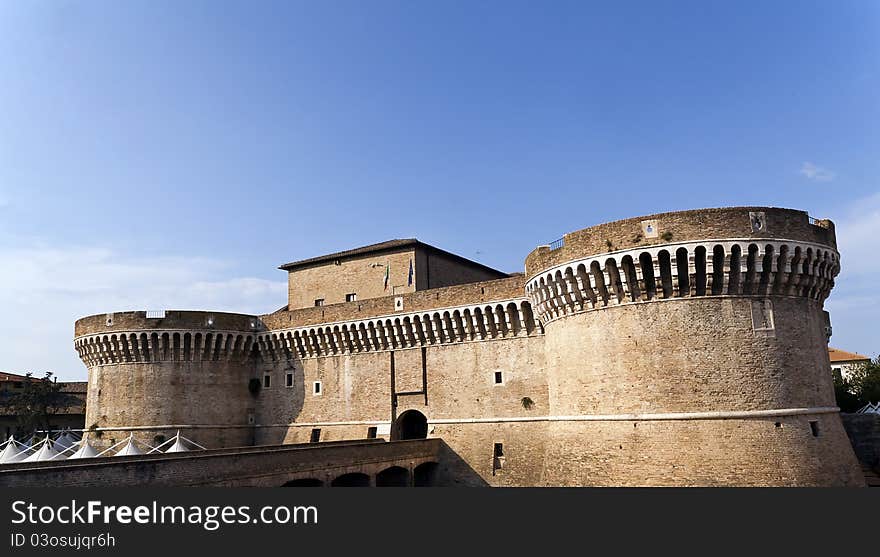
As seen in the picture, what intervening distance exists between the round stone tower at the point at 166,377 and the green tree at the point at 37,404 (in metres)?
13.0

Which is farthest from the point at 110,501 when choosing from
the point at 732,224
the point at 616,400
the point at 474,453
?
the point at 732,224

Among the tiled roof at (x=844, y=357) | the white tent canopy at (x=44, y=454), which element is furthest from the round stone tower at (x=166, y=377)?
the tiled roof at (x=844, y=357)

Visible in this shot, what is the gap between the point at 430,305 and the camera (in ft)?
83.9

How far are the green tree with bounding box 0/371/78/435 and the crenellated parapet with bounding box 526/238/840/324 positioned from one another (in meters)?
36.7

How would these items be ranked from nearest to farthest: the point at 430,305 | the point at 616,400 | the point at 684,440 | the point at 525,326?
1. the point at 684,440
2. the point at 616,400
3. the point at 525,326
4. the point at 430,305

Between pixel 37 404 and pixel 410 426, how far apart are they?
87.9ft

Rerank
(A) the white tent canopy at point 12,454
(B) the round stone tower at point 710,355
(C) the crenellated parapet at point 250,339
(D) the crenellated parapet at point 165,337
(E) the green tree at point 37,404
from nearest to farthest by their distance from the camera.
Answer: (B) the round stone tower at point 710,355
(A) the white tent canopy at point 12,454
(C) the crenellated parapet at point 250,339
(D) the crenellated parapet at point 165,337
(E) the green tree at point 37,404

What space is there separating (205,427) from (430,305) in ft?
40.9

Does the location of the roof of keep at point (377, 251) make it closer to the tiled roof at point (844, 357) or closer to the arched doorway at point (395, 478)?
the arched doorway at point (395, 478)

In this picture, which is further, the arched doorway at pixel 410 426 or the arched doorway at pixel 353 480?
the arched doorway at pixel 410 426

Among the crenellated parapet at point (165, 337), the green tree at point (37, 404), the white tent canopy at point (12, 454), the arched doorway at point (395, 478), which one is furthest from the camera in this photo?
the green tree at point (37, 404)

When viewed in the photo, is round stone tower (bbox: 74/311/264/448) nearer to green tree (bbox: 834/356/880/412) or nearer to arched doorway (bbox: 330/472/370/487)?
arched doorway (bbox: 330/472/370/487)

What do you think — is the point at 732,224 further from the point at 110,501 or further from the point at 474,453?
the point at 110,501

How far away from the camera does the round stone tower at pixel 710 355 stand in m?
16.9
